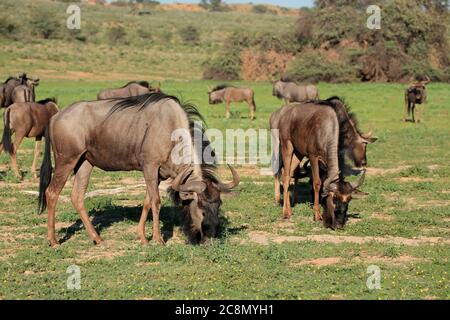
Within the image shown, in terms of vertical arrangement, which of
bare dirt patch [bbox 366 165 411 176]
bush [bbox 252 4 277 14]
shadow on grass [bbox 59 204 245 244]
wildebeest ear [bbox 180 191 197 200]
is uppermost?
bush [bbox 252 4 277 14]

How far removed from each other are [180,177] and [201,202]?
0.45 metres

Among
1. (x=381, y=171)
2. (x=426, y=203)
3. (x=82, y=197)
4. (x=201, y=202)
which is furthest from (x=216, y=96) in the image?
(x=201, y=202)

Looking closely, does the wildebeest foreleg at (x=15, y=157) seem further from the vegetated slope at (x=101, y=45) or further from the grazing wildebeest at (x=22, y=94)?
the vegetated slope at (x=101, y=45)

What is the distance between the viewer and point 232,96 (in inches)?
1194

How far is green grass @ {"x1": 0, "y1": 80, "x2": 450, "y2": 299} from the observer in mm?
6863

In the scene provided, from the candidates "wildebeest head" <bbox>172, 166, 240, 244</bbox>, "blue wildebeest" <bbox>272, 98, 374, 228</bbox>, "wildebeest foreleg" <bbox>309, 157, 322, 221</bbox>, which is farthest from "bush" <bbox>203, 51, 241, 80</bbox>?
"wildebeest head" <bbox>172, 166, 240, 244</bbox>

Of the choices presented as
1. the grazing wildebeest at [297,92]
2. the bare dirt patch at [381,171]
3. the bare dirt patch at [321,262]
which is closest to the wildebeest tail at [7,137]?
the bare dirt patch at [381,171]

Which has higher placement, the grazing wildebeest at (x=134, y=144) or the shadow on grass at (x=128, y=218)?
the grazing wildebeest at (x=134, y=144)

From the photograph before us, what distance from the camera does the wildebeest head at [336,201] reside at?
944 cm

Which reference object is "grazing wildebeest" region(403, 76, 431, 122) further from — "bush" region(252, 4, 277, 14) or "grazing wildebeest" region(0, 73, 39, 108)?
"bush" region(252, 4, 277, 14)

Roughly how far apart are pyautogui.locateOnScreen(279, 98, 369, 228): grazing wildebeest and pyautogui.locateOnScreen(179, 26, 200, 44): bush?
67.9m

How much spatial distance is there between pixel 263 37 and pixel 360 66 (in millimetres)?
8247

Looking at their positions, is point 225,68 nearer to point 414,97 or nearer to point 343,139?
point 414,97

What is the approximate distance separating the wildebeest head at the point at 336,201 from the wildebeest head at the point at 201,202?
1807 mm
